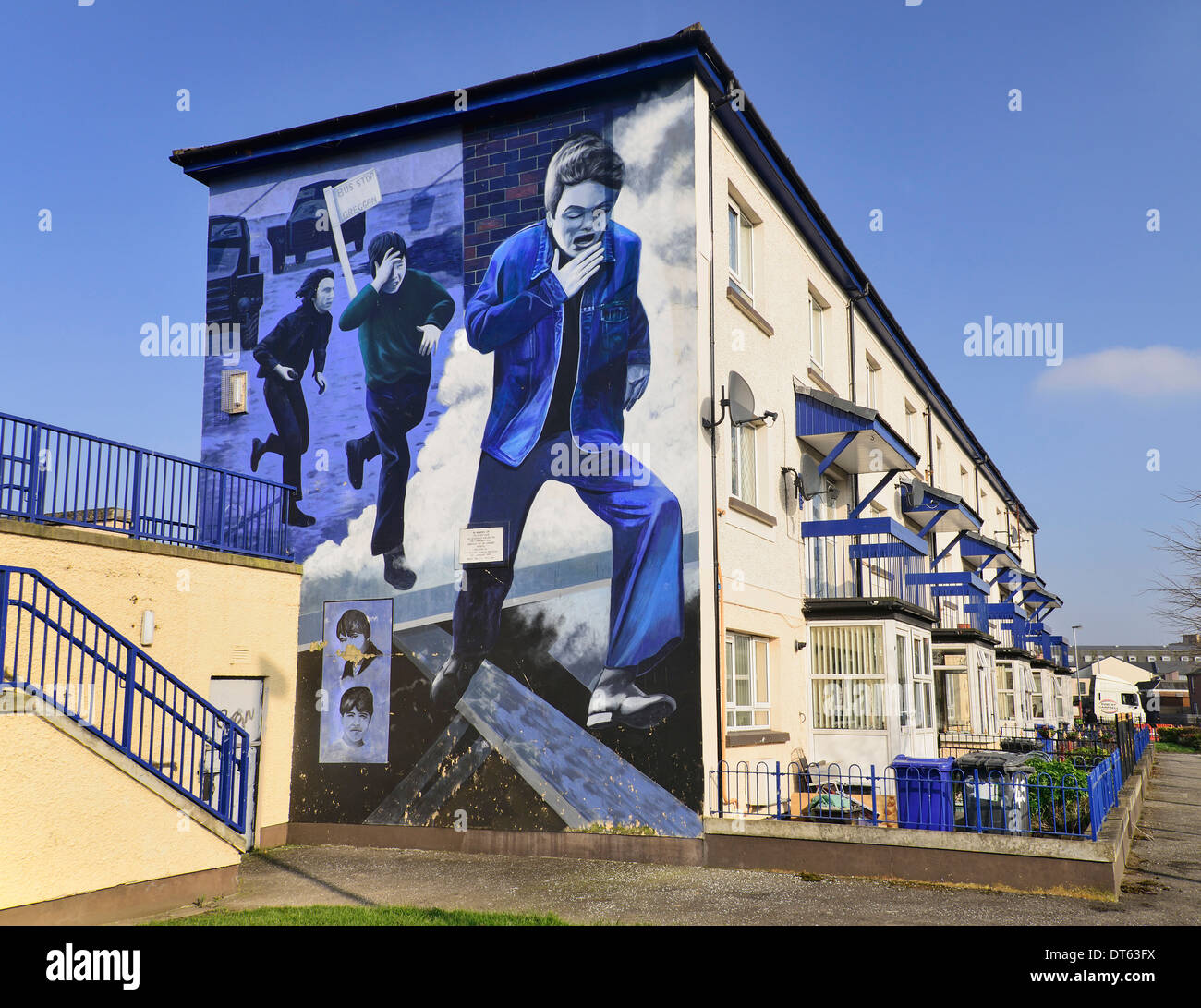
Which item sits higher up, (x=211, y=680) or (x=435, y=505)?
(x=435, y=505)

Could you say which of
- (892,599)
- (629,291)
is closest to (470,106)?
(629,291)

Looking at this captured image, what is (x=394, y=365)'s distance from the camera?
14453 mm

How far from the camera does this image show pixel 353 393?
14.6 m

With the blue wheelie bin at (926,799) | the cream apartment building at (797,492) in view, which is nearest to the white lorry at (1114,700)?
the cream apartment building at (797,492)

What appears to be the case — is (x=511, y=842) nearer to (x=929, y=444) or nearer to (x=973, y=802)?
(x=973, y=802)

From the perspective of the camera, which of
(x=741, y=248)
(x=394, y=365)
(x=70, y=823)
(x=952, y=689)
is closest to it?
(x=70, y=823)

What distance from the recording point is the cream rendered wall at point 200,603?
10.9 metres

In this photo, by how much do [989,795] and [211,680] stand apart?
9.34 metres

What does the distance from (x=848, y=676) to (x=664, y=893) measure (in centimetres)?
673

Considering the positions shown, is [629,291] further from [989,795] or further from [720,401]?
[989,795]

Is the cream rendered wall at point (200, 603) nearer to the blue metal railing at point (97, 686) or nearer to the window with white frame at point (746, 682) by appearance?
the blue metal railing at point (97, 686)

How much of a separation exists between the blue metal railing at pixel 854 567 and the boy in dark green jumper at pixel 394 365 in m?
6.70

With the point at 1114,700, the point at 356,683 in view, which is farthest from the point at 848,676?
the point at 1114,700
